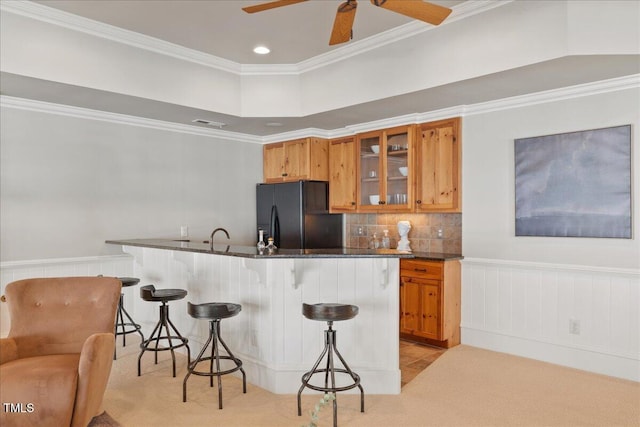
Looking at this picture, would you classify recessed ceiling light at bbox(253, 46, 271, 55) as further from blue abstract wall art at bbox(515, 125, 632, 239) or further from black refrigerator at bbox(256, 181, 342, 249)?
blue abstract wall art at bbox(515, 125, 632, 239)

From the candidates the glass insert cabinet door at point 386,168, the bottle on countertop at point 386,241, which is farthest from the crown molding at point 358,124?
the bottle on countertop at point 386,241

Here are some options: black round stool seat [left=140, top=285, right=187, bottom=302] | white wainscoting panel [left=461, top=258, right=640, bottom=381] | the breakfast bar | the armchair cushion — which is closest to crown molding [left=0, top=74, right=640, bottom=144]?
white wainscoting panel [left=461, top=258, right=640, bottom=381]

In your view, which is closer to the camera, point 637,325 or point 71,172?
point 637,325

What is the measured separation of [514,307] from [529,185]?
1.17 metres

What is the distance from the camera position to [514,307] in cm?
422

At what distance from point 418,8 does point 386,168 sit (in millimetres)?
2880

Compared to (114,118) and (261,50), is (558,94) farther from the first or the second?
(114,118)

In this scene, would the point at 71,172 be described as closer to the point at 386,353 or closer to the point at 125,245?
the point at 125,245

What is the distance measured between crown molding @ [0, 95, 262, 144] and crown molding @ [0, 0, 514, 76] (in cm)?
104

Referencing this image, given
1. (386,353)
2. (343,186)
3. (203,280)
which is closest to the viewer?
(386,353)

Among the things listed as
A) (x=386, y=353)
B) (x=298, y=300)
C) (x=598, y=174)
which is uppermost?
(x=598, y=174)

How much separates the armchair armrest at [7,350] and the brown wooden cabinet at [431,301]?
3442mm

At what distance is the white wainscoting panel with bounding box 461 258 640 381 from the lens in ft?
11.8

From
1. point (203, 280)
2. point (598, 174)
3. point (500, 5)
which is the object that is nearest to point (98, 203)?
point (203, 280)
